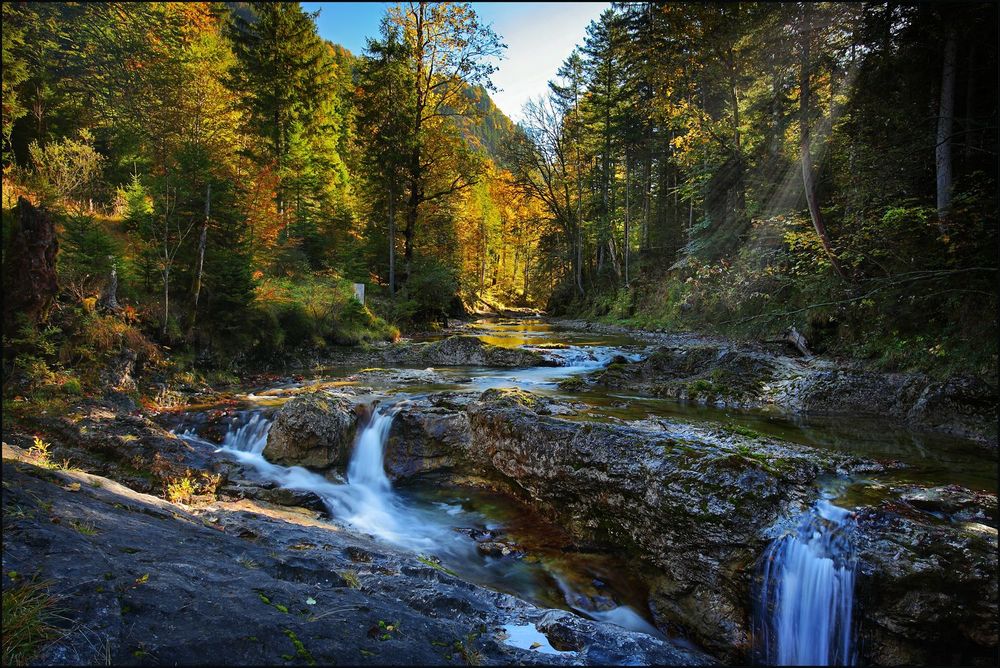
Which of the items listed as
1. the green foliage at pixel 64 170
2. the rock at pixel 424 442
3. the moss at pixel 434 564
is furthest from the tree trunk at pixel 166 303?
the moss at pixel 434 564

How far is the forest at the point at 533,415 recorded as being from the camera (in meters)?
3.30

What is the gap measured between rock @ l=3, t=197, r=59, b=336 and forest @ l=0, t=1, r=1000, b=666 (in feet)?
0.20

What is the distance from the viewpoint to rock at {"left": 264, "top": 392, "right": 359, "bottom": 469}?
780 cm

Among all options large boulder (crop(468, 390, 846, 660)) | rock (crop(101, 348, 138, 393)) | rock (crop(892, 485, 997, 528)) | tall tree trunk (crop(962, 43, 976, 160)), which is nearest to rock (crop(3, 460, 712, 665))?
large boulder (crop(468, 390, 846, 660))

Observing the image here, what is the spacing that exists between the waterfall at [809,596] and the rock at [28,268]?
11857 mm

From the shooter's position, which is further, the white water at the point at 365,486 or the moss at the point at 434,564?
the white water at the point at 365,486

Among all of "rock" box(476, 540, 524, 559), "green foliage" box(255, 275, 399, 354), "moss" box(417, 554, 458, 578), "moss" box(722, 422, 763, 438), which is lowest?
"rock" box(476, 540, 524, 559)

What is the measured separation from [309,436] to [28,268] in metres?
5.87

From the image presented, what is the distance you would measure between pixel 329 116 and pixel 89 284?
25.4 meters

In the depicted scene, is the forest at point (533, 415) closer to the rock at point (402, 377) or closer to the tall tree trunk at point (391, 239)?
the rock at point (402, 377)

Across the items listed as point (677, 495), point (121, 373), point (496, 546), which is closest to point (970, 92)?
point (677, 495)

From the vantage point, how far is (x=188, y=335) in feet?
38.4

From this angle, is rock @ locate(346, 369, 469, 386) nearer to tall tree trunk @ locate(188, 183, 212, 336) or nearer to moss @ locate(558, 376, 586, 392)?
moss @ locate(558, 376, 586, 392)

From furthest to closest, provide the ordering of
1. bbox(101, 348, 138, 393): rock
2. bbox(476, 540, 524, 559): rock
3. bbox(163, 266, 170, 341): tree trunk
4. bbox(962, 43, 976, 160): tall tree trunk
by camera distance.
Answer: bbox(163, 266, 170, 341): tree trunk, bbox(101, 348, 138, 393): rock, bbox(962, 43, 976, 160): tall tree trunk, bbox(476, 540, 524, 559): rock
